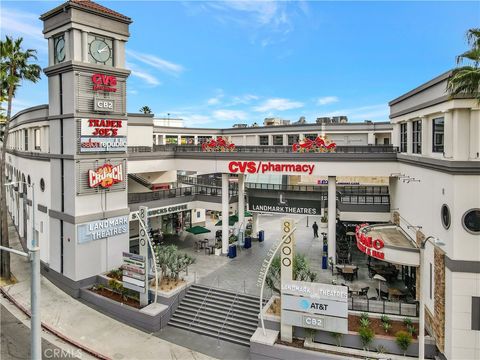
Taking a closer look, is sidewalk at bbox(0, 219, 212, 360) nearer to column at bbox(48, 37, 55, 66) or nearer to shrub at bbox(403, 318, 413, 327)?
shrub at bbox(403, 318, 413, 327)

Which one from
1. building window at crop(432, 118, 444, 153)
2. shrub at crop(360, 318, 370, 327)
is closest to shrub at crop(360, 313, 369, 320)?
shrub at crop(360, 318, 370, 327)

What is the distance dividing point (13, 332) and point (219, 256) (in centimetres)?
1685

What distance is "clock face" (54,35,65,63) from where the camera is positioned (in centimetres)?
2738

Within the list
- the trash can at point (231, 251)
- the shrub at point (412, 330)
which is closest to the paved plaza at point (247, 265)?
the trash can at point (231, 251)

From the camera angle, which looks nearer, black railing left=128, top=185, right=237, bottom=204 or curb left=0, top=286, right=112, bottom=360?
curb left=0, top=286, right=112, bottom=360

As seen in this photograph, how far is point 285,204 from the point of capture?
33.3 metres

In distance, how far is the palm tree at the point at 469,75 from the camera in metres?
15.2

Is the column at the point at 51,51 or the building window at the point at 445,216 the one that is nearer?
the building window at the point at 445,216

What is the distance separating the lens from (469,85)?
1557cm

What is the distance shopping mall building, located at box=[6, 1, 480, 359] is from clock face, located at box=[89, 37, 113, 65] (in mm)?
88

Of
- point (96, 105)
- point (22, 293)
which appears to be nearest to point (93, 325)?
point (22, 293)

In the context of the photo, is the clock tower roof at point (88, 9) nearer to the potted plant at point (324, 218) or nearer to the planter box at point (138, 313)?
the planter box at point (138, 313)

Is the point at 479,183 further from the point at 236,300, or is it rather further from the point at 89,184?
the point at 89,184

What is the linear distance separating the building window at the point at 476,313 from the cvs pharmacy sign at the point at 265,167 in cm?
1530
